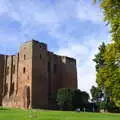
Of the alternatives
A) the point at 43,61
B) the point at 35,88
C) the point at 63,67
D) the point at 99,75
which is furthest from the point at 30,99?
the point at 99,75

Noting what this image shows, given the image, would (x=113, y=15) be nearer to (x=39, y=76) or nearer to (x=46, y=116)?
(x=46, y=116)

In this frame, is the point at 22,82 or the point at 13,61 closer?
the point at 22,82

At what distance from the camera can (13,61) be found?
99750 millimetres

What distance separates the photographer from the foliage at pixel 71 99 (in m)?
81.8

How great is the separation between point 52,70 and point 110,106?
102 feet

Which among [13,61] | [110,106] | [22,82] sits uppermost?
[13,61]

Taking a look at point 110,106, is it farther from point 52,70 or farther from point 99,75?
point 99,75

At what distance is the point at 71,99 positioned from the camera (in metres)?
82.4

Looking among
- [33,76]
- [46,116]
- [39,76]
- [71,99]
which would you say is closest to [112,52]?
[46,116]

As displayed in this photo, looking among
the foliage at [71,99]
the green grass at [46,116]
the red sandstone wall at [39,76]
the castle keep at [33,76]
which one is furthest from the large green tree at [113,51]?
the red sandstone wall at [39,76]

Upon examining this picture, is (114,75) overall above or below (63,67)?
below

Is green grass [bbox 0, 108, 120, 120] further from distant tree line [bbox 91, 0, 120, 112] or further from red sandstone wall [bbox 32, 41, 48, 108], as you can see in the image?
red sandstone wall [bbox 32, 41, 48, 108]

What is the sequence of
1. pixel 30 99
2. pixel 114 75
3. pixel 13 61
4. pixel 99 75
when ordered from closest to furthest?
pixel 114 75 < pixel 99 75 < pixel 30 99 < pixel 13 61

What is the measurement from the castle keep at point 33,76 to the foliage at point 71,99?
7318 mm
